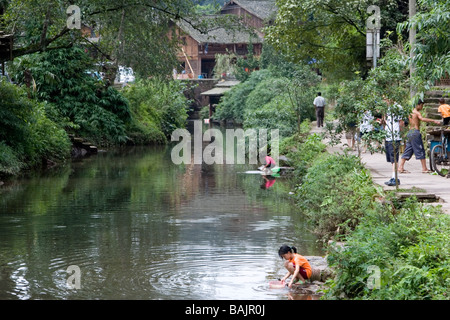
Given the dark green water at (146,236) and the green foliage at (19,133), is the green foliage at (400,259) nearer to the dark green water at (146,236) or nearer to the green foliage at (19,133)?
the dark green water at (146,236)

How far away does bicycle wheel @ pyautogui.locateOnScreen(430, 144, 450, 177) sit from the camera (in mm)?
16562

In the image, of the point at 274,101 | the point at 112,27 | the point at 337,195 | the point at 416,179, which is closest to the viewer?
the point at 337,195

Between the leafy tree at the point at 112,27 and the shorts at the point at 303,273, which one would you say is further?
the leafy tree at the point at 112,27

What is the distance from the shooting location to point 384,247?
29.0 feet

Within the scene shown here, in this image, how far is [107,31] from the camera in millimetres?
31203

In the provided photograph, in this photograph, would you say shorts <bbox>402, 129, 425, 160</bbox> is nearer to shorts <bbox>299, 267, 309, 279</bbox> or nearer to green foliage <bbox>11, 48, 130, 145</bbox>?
shorts <bbox>299, 267, 309, 279</bbox>

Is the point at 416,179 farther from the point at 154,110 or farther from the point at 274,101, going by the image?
the point at 154,110

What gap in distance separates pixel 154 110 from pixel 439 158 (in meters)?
27.4

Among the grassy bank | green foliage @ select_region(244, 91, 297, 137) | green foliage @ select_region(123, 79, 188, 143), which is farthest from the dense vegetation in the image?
the grassy bank

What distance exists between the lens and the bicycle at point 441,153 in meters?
16.6

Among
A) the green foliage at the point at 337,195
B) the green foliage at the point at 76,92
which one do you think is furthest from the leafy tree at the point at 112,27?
the green foliage at the point at 337,195

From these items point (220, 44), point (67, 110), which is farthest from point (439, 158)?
point (220, 44)

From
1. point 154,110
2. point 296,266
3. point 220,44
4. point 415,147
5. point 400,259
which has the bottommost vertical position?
point 296,266
